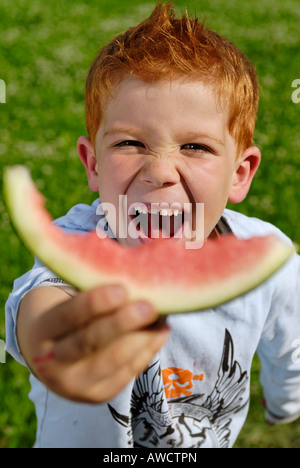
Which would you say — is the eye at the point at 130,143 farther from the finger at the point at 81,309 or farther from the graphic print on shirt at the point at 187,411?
the graphic print on shirt at the point at 187,411

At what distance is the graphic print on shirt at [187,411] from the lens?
6.56ft

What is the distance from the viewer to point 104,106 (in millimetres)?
1773

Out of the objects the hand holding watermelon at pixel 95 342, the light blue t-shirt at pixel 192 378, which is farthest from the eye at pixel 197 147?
the hand holding watermelon at pixel 95 342

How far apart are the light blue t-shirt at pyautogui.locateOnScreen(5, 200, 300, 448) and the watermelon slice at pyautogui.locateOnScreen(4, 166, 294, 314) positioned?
0.52m

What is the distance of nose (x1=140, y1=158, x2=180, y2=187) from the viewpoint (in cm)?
157

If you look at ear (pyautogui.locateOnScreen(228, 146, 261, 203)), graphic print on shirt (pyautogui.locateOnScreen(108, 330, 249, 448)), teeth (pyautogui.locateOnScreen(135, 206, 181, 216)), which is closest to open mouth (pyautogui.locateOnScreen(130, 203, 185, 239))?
teeth (pyautogui.locateOnScreen(135, 206, 181, 216))

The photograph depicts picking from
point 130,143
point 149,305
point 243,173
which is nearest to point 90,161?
point 130,143

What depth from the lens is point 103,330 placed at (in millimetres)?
1077

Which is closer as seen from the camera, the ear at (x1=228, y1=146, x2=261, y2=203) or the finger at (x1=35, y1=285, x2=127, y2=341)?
the finger at (x1=35, y1=285, x2=127, y2=341)

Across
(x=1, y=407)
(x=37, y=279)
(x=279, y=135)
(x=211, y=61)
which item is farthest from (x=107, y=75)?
(x=279, y=135)

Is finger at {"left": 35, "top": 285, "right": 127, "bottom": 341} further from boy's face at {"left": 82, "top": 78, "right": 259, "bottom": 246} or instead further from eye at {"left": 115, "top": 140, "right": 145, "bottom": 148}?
eye at {"left": 115, "top": 140, "right": 145, "bottom": 148}

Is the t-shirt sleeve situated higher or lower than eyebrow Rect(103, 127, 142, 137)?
lower

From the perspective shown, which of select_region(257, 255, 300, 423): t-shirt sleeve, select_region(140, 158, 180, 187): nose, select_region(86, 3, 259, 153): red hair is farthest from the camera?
select_region(257, 255, 300, 423): t-shirt sleeve
